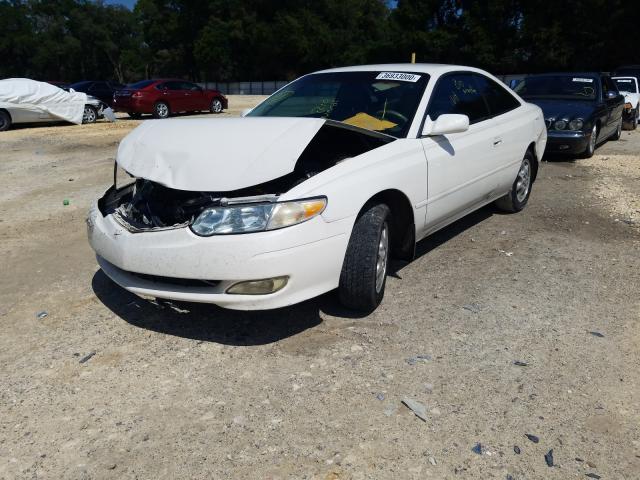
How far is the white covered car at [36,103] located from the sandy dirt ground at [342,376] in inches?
529

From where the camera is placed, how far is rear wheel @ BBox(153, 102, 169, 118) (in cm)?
2003

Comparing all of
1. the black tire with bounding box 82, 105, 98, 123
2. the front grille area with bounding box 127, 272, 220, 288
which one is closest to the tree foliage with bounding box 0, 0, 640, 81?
the black tire with bounding box 82, 105, 98, 123

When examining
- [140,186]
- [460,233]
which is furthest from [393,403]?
[460,233]

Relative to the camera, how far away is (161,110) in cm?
2036

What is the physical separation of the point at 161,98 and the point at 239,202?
1849cm

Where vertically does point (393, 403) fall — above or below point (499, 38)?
below

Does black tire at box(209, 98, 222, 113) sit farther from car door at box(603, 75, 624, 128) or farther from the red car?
car door at box(603, 75, 624, 128)

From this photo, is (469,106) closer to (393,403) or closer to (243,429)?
(393,403)

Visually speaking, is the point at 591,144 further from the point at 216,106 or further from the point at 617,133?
the point at 216,106

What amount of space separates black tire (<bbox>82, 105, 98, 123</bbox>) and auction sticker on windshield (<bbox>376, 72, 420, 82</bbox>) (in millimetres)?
15884

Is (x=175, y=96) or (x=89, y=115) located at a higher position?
(x=175, y=96)

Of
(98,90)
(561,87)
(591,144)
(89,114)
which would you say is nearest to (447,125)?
(591,144)

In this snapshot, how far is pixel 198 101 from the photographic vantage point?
21578 millimetres

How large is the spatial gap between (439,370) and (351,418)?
0.65 meters
